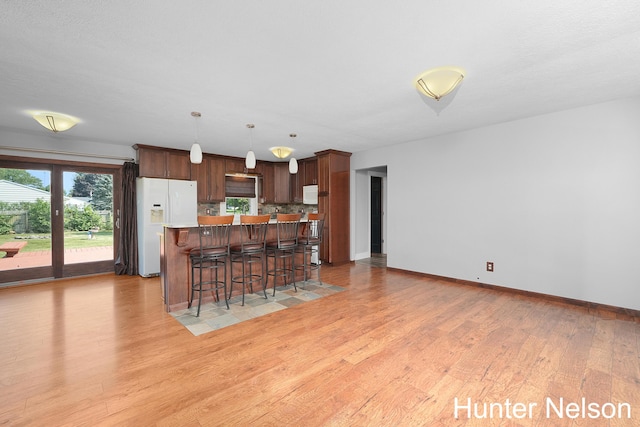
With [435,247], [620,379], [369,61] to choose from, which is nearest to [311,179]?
[435,247]

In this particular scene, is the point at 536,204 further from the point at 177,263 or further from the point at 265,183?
the point at 265,183

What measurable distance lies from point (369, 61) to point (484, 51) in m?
0.91

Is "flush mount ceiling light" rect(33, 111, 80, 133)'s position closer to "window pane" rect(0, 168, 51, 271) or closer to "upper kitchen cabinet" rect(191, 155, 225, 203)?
"window pane" rect(0, 168, 51, 271)

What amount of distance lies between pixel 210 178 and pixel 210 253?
345 centimetres

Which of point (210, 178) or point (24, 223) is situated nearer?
point (24, 223)

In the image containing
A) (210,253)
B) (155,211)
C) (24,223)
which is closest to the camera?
(210,253)

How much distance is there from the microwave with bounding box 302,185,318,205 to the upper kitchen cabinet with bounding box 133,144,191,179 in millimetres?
2626

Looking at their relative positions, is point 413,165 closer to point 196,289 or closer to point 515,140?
point 515,140

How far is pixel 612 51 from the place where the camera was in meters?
2.25

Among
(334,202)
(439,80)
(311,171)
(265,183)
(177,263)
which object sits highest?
(439,80)

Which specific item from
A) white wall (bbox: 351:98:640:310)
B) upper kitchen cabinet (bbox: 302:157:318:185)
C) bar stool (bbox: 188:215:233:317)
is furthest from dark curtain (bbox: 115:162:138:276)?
white wall (bbox: 351:98:640:310)

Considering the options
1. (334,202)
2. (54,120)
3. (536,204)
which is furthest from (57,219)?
(536,204)

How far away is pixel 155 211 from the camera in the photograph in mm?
5270

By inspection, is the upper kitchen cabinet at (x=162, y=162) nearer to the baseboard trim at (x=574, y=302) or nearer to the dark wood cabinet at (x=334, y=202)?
the dark wood cabinet at (x=334, y=202)
